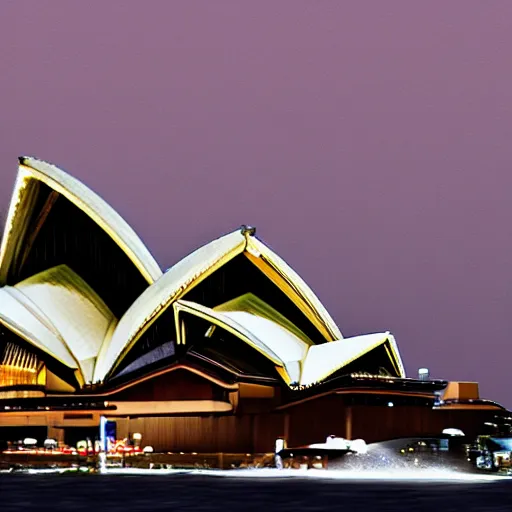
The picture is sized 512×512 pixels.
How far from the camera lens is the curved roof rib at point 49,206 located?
2322 inches

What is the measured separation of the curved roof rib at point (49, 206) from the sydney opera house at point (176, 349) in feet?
0.25

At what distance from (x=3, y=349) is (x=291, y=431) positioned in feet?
55.1

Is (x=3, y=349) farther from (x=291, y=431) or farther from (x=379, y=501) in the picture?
(x=379, y=501)

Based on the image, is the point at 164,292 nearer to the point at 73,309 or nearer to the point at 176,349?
the point at 176,349

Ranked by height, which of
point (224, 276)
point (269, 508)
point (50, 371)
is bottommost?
point (269, 508)

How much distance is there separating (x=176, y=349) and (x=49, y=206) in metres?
10.5

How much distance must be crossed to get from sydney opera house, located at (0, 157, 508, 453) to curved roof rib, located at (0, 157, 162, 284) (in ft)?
0.25

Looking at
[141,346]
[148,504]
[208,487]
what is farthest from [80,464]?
[148,504]

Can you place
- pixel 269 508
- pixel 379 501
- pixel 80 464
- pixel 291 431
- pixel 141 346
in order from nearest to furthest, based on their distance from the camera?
pixel 269 508 < pixel 379 501 < pixel 80 464 < pixel 291 431 < pixel 141 346

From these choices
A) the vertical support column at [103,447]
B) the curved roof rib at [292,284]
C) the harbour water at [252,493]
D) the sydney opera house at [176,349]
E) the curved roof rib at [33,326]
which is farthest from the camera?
the curved roof rib at [292,284]

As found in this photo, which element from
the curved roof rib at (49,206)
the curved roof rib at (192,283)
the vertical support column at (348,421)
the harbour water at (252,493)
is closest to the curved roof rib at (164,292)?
the curved roof rib at (192,283)

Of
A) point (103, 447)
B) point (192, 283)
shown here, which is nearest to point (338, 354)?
point (192, 283)

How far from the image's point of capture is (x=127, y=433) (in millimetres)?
55500

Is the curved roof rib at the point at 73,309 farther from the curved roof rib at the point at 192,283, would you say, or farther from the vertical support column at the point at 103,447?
the vertical support column at the point at 103,447
